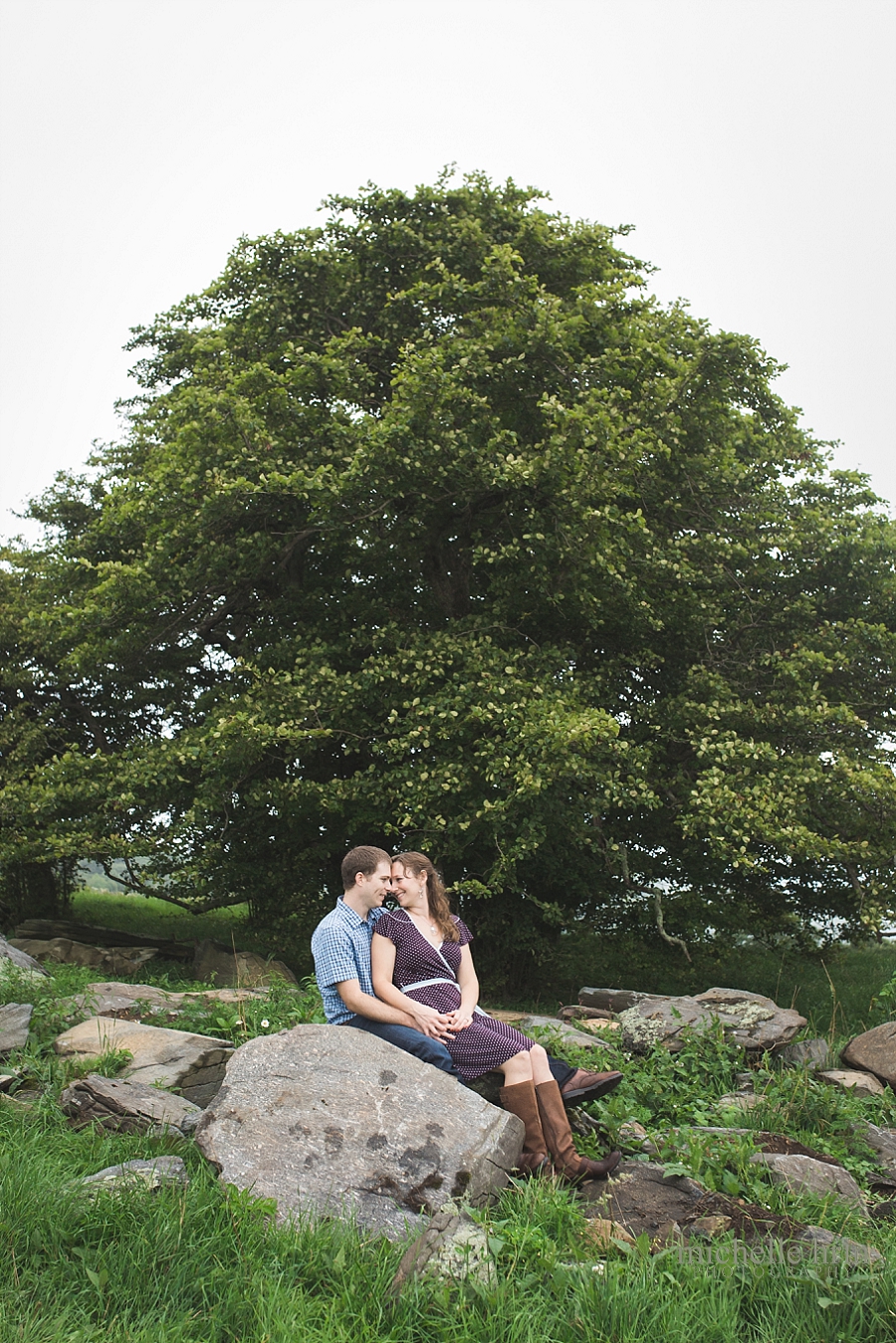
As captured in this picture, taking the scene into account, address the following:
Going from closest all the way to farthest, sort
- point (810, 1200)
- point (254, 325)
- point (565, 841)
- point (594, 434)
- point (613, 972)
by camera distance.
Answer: point (810, 1200), point (594, 434), point (565, 841), point (254, 325), point (613, 972)

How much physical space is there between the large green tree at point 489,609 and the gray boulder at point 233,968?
1141mm

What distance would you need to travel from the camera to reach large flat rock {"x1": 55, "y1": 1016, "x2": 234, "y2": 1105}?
8.05 meters

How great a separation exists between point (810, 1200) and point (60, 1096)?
504 centimetres

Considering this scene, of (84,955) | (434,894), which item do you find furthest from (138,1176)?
(84,955)

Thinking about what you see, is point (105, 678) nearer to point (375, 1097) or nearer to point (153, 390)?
point (153, 390)

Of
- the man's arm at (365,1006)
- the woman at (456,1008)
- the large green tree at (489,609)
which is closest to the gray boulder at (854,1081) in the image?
the woman at (456,1008)

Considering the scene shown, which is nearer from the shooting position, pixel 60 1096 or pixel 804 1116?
pixel 60 1096

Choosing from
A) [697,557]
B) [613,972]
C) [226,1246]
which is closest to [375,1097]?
[226,1246]

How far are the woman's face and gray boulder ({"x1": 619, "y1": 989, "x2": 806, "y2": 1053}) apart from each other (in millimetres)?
→ 3455

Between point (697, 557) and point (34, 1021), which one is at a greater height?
point (697, 557)

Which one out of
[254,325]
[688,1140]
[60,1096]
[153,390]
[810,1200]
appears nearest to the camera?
[810,1200]

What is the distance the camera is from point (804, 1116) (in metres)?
8.05

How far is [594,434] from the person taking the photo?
50.0 feet

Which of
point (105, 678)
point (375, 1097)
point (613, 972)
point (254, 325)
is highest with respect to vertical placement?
point (254, 325)
